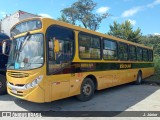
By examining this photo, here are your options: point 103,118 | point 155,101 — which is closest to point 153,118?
point 103,118

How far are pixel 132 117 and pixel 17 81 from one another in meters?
3.83

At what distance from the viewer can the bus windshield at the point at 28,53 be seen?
21.2ft

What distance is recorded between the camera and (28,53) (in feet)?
21.9

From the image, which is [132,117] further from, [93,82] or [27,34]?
[27,34]

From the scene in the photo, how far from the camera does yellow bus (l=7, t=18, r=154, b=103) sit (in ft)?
21.0

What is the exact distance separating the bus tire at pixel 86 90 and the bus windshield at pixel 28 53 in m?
2.50

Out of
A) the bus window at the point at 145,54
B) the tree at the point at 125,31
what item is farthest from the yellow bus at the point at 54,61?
the tree at the point at 125,31

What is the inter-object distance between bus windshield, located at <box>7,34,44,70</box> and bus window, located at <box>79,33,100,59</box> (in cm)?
197

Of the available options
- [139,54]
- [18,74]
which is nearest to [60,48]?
[18,74]

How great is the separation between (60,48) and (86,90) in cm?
236

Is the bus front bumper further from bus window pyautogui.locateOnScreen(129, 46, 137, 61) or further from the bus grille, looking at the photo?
bus window pyautogui.locateOnScreen(129, 46, 137, 61)

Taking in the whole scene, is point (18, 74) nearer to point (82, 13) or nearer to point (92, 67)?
point (92, 67)

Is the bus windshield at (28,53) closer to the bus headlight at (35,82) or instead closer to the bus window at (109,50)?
the bus headlight at (35,82)

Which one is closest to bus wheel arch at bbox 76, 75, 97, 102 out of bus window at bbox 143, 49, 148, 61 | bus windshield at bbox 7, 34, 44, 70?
bus windshield at bbox 7, 34, 44, 70
